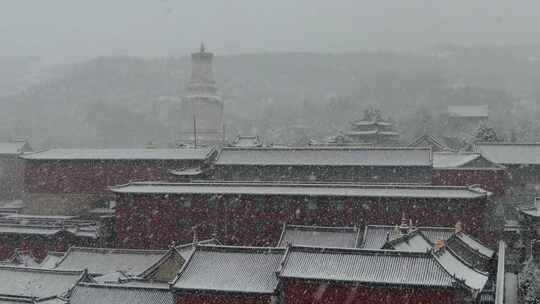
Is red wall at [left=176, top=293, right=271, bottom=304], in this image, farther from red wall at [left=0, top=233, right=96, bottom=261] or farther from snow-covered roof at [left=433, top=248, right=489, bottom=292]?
red wall at [left=0, top=233, right=96, bottom=261]

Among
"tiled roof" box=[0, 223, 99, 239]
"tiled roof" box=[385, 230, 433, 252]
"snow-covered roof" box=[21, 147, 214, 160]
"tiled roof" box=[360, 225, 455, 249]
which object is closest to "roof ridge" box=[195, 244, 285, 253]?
"tiled roof" box=[385, 230, 433, 252]

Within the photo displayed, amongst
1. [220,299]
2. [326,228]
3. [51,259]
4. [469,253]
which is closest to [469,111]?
[326,228]

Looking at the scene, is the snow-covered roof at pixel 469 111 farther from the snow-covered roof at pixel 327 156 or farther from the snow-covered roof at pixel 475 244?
the snow-covered roof at pixel 475 244

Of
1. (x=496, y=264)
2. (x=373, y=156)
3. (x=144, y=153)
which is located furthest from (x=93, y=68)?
(x=496, y=264)

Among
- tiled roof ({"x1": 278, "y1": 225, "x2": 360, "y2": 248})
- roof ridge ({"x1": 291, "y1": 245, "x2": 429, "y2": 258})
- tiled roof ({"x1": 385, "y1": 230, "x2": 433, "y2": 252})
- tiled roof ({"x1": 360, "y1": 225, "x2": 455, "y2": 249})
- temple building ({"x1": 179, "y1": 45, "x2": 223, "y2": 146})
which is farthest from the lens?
temple building ({"x1": 179, "y1": 45, "x2": 223, "y2": 146})

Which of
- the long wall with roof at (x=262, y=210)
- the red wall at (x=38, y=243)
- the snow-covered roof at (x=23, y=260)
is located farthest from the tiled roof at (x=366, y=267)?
the red wall at (x=38, y=243)

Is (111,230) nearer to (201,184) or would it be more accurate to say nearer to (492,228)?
(201,184)

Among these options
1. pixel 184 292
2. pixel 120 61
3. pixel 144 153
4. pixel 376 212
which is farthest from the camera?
pixel 120 61
